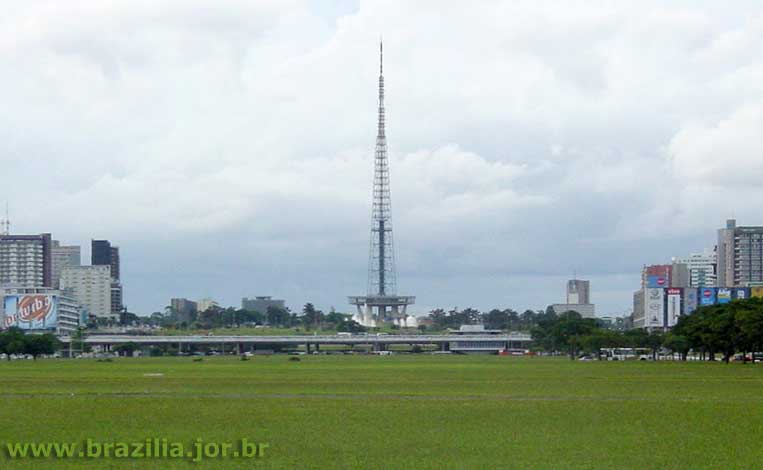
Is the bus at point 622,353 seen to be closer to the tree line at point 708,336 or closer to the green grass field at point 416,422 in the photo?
the tree line at point 708,336

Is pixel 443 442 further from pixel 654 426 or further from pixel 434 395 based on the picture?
pixel 434 395

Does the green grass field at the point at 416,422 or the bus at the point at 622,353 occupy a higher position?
the green grass field at the point at 416,422

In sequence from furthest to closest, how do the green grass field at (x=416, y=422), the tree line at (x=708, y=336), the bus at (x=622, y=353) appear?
1. the bus at (x=622, y=353)
2. the tree line at (x=708, y=336)
3. the green grass field at (x=416, y=422)

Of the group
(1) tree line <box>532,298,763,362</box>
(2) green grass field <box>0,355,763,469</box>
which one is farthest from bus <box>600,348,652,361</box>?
(2) green grass field <box>0,355,763,469</box>

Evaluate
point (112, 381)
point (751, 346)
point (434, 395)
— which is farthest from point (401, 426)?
point (751, 346)

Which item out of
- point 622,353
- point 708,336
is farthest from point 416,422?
point 622,353

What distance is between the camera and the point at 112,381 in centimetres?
8206

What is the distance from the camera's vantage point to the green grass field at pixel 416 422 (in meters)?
34.7

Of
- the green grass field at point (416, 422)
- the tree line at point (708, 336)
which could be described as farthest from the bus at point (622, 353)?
the green grass field at point (416, 422)

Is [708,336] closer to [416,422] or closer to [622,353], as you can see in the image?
[622,353]

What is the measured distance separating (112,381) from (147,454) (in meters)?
48.5

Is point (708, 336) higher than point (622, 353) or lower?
higher

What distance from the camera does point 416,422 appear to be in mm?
45000

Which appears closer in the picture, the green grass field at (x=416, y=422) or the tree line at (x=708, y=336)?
the green grass field at (x=416, y=422)
